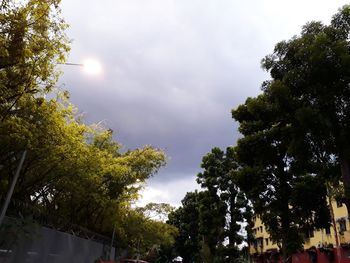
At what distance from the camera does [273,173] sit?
1802 centimetres

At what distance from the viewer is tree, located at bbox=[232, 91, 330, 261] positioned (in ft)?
53.0

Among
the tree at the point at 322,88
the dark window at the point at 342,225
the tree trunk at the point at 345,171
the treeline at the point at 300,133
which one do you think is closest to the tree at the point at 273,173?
the treeline at the point at 300,133

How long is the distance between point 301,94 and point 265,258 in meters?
41.2

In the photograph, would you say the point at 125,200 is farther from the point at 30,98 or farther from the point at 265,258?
the point at 265,258

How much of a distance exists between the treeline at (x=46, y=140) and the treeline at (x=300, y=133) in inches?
282

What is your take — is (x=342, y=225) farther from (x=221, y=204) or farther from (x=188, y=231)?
(x=188, y=231)

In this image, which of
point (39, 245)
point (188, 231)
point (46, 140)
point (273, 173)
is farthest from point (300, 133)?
point (188, 231)

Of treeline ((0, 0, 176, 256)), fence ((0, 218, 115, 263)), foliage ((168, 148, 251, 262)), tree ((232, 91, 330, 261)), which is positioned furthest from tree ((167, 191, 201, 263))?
tree ((232, 91, 330, 261))

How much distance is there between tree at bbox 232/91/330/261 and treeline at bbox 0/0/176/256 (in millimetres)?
6816

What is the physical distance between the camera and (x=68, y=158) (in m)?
14.8

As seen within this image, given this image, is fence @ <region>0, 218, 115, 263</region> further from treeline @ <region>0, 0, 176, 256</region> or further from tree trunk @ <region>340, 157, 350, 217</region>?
tree trunk @ <region>340, 157, 350, 217</region>

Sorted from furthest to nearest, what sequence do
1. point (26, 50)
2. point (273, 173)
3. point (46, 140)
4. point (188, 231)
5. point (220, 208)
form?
1. point (188, 231)
2. point (220, 208)
3. point (273, 173)
4. point (46, 140)
5. point (26, 50)

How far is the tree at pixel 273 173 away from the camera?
16156 millimetres

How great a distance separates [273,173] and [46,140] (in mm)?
10467
